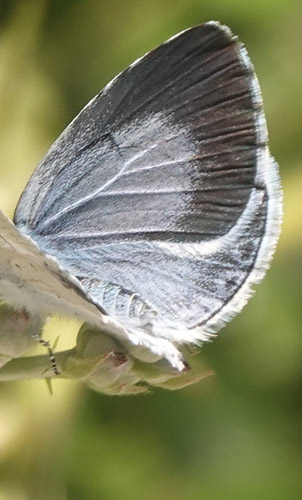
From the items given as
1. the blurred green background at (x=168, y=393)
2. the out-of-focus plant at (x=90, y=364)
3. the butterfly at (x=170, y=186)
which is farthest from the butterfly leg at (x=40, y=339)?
the blurred green background at (x=168, y=393)

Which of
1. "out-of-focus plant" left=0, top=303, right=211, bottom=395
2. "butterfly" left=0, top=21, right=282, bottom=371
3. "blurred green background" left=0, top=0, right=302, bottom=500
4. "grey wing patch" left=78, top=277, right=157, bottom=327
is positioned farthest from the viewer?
"blurred green background" left=0, top=0, right=302, bottom=500

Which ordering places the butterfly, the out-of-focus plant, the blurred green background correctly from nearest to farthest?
the out-of-focus plant
the butterfly
the blurred green background

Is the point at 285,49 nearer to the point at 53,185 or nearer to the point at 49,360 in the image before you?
the point at 53,185

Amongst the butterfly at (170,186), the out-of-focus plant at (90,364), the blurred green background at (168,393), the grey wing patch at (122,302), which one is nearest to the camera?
the out-of-focus plant at (90,364)

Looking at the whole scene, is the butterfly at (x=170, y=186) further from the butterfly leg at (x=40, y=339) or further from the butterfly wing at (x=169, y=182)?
the butterfly leg at (x=40, y=339)

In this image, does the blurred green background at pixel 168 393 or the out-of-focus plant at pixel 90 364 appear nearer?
the out-of-focus plant at pixel 90 364

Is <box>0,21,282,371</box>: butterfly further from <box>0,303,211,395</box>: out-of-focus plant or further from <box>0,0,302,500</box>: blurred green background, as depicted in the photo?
<box>0,0,302,500</box>: blurred green background

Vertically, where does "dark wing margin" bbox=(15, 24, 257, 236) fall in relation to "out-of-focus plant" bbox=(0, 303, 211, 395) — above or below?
above

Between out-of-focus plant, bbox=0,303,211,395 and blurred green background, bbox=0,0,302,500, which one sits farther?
blurred green background, bbox=0,0,302,500

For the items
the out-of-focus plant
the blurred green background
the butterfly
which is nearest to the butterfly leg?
the out-of-focus plant

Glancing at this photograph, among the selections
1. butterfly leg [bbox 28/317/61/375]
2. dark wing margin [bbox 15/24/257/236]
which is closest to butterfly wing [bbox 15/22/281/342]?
dark wing margin [bbox 15/24/257/236]
